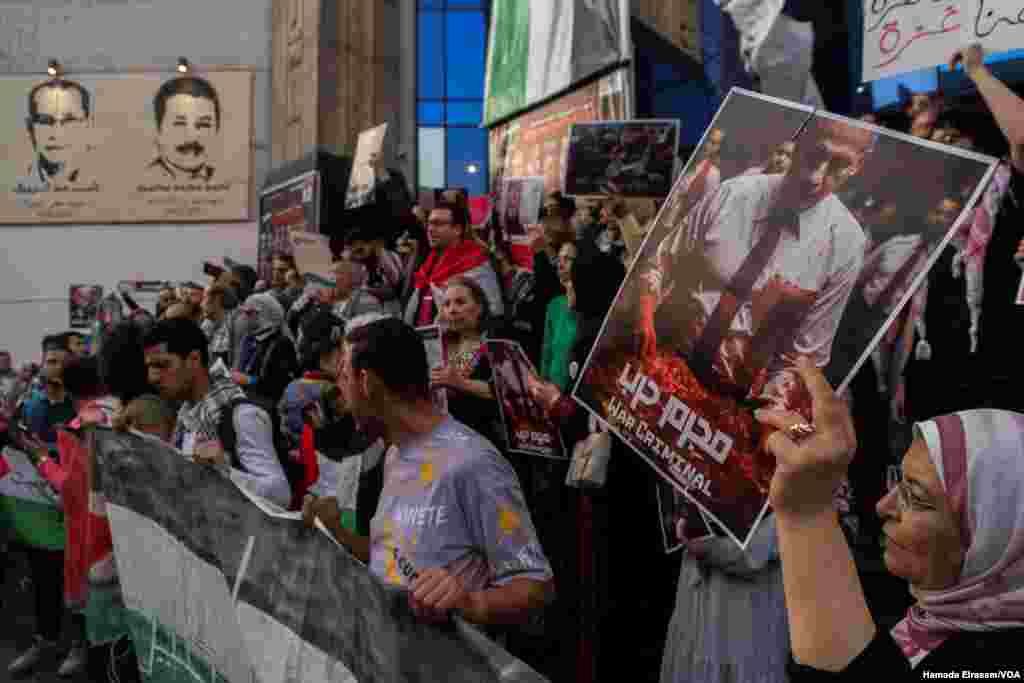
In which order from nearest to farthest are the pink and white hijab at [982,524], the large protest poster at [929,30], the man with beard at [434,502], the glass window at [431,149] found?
the pink and white hijab at [982,524]
the man with beard at [434,502]
the large protest poster at [929,30]
the glass window at [431,149]

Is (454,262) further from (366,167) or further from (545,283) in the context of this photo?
(366,167)

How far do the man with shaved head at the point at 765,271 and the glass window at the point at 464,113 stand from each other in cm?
2715

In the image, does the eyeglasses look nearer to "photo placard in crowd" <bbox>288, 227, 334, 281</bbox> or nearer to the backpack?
the backpack

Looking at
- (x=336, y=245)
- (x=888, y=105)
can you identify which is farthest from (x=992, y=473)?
(x=336, y=245)

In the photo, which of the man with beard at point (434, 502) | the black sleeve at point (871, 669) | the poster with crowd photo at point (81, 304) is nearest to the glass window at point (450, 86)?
the poster with crowd photo at point (81, 304)

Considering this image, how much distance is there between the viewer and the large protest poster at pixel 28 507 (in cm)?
754

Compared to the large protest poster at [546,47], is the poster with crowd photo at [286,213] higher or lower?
lower

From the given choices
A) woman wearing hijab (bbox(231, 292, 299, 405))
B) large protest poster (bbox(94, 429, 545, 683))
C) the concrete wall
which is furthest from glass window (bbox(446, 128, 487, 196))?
large protest poster (bbox(94, 429, 545, 683))

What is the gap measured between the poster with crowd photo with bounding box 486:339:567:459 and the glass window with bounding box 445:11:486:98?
25.5m

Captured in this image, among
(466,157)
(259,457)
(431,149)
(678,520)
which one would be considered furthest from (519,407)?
(431,149)

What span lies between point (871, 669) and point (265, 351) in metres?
6.11

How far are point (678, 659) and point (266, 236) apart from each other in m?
11.5

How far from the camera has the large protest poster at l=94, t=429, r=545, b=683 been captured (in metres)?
2.37

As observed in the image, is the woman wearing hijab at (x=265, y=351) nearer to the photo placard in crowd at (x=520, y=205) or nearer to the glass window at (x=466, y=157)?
the photo placard in crowd at (x=520, y=205)
